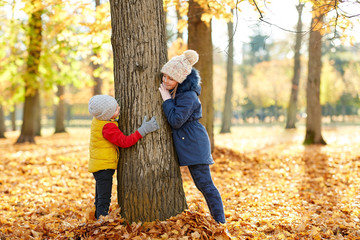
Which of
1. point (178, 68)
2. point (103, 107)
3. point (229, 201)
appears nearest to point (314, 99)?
point (229, 201)

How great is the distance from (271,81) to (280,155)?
2803 centimetres

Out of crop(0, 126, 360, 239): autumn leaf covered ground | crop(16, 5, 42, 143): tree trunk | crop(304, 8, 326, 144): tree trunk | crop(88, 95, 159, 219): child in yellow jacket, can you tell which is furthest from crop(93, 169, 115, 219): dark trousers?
crop(304, 8, 326, 144): tree trunk

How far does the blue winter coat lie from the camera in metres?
3.51

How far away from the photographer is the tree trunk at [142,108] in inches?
139

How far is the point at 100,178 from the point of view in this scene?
3705 mm

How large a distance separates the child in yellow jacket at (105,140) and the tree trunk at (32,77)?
31.3 ft

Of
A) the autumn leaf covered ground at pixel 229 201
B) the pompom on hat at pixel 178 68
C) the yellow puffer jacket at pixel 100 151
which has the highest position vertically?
the pompom on hat at pixel 178 68

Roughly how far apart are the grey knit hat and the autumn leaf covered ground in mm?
1078

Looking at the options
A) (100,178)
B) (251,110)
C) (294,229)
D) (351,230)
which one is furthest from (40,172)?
(251,110)

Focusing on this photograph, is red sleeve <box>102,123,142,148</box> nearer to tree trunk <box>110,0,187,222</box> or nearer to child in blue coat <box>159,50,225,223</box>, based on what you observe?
tree trunk <box>110,0,187,222</box>

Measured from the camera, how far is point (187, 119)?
3.61 metres

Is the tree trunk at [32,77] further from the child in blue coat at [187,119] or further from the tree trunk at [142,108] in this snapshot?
the child in blue coat at [187,119]

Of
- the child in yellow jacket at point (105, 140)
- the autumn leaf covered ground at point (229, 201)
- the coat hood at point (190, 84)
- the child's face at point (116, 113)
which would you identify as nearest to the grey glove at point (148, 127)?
the child in yellow jacket at point (105, 140)

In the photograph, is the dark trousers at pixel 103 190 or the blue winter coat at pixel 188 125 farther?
the dark trousers at pixel 103 190
